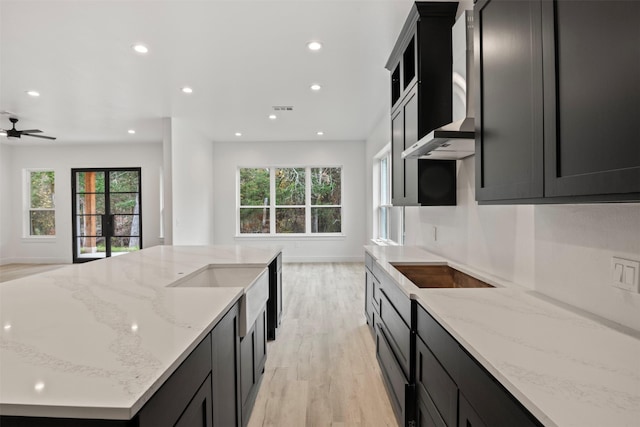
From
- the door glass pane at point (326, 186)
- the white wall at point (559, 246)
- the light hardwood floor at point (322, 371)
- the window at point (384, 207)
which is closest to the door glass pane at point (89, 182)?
the door glass pane at point (326, 186)

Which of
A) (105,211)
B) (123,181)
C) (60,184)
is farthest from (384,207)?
(60,184)

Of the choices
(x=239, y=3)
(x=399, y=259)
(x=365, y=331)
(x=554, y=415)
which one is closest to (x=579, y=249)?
(x=554, y=415)

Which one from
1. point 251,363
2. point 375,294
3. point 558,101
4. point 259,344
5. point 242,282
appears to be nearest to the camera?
point 558,101

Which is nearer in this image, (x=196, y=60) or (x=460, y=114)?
(x=460, y=114)

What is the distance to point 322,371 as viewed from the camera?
8.46 feet

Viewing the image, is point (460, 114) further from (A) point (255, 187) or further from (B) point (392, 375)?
(A) point (255, 187)

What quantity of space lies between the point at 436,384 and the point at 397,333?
0.60 metres

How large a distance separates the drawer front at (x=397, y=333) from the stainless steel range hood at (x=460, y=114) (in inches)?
38.9

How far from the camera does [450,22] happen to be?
239 cm

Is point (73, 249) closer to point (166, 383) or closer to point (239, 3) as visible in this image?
point (239, 3)

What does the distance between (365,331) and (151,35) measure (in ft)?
11.1

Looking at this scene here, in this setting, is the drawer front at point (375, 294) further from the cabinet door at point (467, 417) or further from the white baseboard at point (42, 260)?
the white baseboard at point (42, 260)

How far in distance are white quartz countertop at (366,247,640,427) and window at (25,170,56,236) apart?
9540 mm

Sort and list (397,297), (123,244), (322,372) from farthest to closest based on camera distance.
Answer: (123,244)
(322,372)
(397,297)
